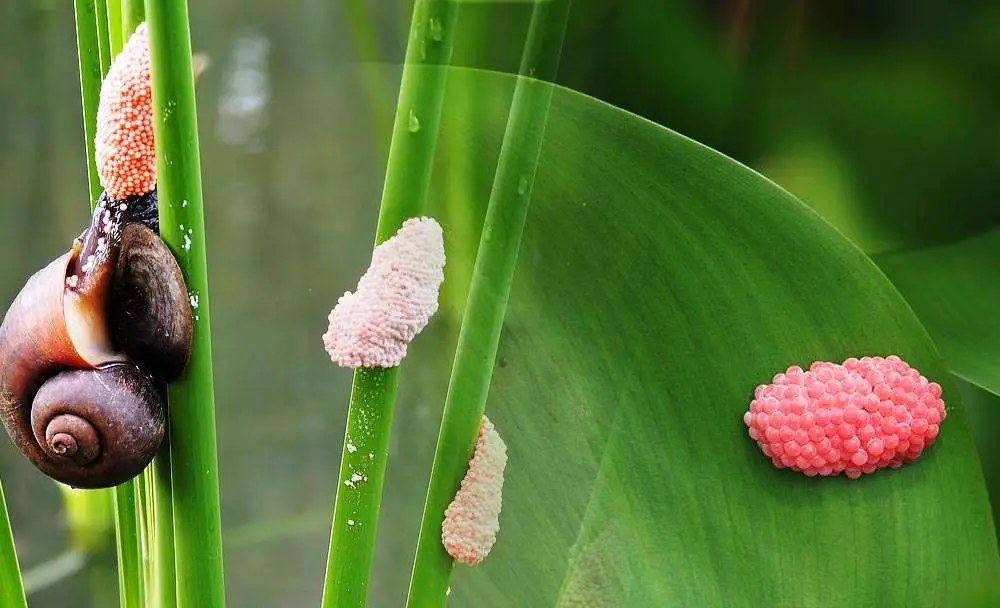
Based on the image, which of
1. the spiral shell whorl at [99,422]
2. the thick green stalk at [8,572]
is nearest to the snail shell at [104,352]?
the spiral shell whorl at [99,422]

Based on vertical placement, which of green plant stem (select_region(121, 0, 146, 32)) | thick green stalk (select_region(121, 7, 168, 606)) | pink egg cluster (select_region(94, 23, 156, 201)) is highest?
green plant stem (select_region(121, 0, 146, 32))

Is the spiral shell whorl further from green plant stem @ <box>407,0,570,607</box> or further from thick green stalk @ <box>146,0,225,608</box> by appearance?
green plant stem @ <box>407,0,570,607</box>

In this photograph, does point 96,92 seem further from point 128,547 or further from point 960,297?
point 960,297

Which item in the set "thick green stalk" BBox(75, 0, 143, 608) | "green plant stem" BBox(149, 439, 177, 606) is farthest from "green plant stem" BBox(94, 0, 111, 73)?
"green plant stem" BBox(149, 439, 177, 606)

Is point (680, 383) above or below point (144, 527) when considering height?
above

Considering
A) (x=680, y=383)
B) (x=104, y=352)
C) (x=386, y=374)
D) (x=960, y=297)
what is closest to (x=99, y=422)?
(x=104, y=352)

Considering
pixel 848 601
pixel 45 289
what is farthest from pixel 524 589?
pixel 45 289

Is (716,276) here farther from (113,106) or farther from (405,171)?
(113,106)
